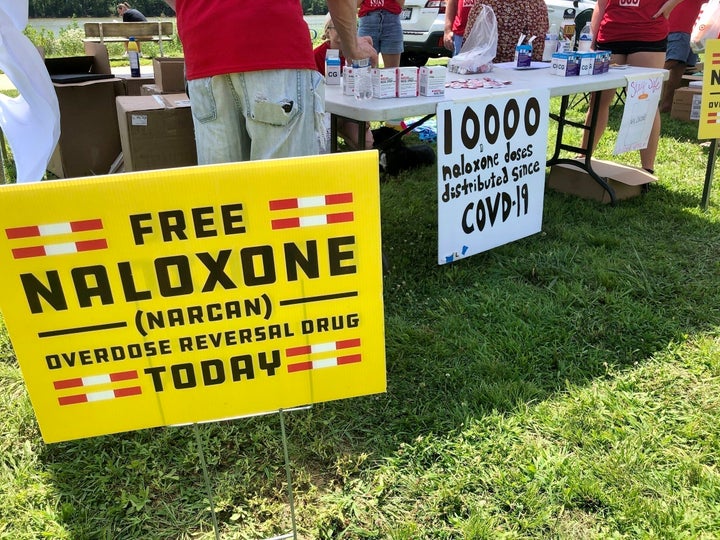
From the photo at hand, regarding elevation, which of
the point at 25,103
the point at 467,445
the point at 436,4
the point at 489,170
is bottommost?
the point at 467,445

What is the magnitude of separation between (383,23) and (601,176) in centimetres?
266

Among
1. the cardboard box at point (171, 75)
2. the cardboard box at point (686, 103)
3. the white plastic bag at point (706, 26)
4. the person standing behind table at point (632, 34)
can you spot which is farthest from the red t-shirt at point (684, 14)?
the cardboard box at point (171, 75)

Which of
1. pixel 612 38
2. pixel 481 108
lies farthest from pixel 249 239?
pixel 612 38

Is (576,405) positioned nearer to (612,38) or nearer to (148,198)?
(148,198)

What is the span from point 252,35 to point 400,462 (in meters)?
1.56

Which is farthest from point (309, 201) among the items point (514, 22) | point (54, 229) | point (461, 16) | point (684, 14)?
point (684, 14)

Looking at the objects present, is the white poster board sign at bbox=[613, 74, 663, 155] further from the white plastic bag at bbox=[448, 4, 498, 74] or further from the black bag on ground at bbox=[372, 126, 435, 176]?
the black bag on ground at bbox=[372, 126, 435, 176]

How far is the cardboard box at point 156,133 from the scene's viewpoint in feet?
9.50

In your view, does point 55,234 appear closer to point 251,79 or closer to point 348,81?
point 251,79

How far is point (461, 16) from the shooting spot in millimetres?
4711

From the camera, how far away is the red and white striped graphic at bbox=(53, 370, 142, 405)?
4.30 feet

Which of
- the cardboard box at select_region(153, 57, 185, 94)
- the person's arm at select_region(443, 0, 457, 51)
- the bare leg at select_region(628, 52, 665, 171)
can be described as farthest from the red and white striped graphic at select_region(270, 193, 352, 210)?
the person's arm at select_region(443, 0, 457, 51)

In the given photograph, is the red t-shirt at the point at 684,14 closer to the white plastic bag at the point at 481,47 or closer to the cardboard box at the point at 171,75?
the white plastic bag at the point at 481,47

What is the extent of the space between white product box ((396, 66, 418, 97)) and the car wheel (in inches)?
287
